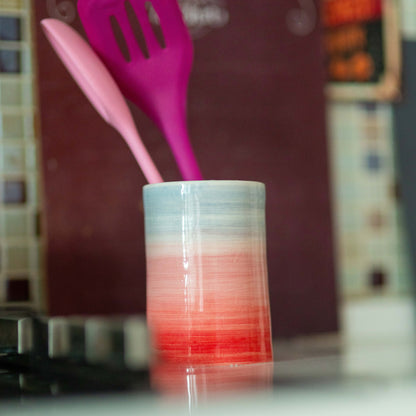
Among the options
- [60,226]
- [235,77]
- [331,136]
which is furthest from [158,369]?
[331,136]

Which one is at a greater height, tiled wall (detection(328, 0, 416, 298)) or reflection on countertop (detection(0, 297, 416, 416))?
tiled wall (detection(328, 0, 416, 298))

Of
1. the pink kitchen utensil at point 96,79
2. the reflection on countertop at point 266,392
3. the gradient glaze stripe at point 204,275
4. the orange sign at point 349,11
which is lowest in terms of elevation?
the reflection on countertop at point 266,392

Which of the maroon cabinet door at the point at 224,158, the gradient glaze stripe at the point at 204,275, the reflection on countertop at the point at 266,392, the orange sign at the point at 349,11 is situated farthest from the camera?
the orange sign at the point at 349,11

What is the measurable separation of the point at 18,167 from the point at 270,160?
0.38 m

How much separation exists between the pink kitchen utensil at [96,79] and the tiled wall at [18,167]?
0.36 meters

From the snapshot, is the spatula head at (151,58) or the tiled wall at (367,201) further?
the tiled wall at (367,201)

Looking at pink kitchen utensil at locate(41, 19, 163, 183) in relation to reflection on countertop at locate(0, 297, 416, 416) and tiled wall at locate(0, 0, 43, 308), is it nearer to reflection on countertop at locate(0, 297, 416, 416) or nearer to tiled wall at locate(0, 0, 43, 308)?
reflection on countertop at locate(0, 297, 416, 416)

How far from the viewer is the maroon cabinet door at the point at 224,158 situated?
3.46ft

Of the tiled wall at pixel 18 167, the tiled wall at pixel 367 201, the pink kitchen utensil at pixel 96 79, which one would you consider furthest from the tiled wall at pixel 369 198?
the pink kitchen utensil at pixel 96 79

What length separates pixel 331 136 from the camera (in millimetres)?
1292

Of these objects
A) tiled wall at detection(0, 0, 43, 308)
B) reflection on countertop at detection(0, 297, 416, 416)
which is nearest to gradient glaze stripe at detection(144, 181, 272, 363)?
reflection on countertop at detection(0, 297, 416, 416)

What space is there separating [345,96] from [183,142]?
597 millimetres

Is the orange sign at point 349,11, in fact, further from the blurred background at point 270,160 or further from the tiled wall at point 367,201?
the tiled wall at point 367,201

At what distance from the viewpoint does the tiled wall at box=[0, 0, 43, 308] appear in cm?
106
